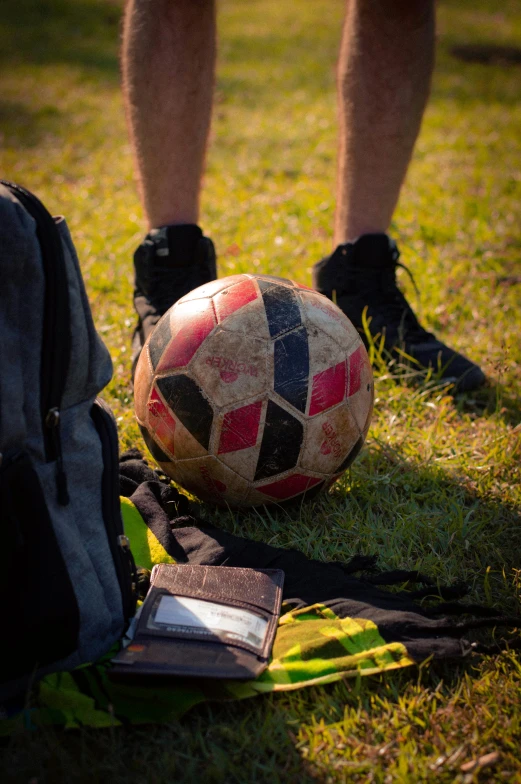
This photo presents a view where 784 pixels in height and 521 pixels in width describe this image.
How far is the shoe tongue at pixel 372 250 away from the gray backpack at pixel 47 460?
1.95 meters

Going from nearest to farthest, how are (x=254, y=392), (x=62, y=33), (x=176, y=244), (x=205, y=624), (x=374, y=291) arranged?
1. (x=205, y=624)
2. (x=254, y=392)
3. (x=176, y=244)
4. (x=374, y=291)
5. (x=62, y=33)

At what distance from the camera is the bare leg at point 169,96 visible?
3.01 m

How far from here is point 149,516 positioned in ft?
7.40

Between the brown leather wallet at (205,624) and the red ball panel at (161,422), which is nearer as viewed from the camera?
the brown leather wallet at (205,624)

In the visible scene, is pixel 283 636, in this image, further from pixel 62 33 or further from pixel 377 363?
pixel 62 33

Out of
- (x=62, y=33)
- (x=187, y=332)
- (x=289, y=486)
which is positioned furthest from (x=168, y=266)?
(x=62, y=33)

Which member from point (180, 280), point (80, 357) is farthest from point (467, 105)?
point (80, 357)

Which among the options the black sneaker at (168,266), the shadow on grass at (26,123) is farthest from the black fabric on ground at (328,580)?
the shadow on grass at (26,123)

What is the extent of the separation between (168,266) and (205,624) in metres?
1.84

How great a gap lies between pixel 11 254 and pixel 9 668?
101 centimetres

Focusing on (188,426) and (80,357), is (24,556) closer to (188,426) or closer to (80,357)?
(80,357)

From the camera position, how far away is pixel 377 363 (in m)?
3.30

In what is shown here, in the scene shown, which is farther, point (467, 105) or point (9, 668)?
point (467, 105)

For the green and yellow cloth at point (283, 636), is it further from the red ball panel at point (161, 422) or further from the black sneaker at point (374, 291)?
the black sneaker at point (374, 291)
